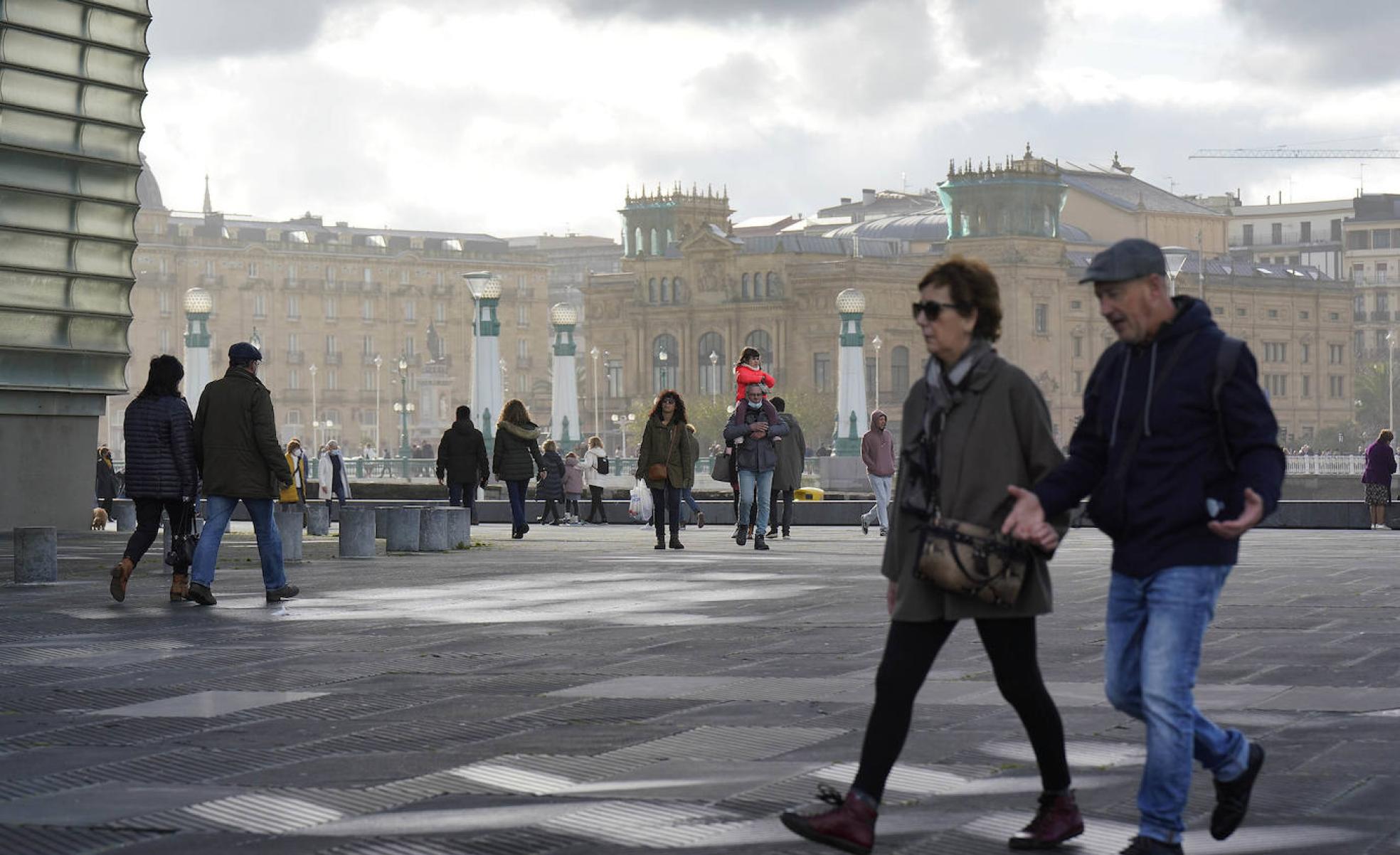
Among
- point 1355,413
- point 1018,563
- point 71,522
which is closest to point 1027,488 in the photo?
point 1018,563

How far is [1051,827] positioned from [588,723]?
2.64 meters

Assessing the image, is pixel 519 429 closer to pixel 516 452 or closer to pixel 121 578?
pixel 516 452

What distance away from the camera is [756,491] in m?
21.5

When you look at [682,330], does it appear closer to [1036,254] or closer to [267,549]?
[1036,254]

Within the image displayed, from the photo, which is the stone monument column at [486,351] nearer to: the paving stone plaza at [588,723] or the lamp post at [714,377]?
the paving stone plaza at [588,723]

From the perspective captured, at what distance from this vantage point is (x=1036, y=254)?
123688 mm

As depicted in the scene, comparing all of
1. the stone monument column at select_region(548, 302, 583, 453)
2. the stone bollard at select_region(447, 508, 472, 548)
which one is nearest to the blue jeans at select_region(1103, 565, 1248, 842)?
the stone bollard at select_region(447, 508, 472, 548)

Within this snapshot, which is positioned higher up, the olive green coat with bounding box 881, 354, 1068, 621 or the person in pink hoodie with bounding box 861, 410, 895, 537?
the person in pink hoodie with bounding box 861, 410, 895, 537

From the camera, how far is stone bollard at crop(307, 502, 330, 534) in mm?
25672

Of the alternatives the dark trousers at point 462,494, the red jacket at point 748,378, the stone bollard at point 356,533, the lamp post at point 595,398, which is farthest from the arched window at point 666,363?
the stone bollard at point 356,533

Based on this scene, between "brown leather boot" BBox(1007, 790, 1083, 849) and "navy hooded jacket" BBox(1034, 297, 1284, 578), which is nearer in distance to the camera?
"navy hooded jacket" BBox(1034, 297, 1284, 578)

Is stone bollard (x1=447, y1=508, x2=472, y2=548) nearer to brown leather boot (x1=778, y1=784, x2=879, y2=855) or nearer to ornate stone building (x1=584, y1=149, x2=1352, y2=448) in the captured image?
brown leather boot (x1=778, y1=784, x2=879, y2=855)

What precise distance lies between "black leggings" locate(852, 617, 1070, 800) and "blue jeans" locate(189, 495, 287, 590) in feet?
26.1

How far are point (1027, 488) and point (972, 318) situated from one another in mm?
456
